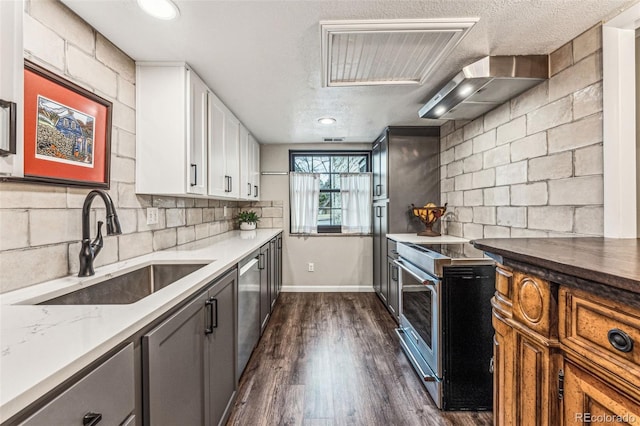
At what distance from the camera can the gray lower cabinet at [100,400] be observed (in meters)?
0.56

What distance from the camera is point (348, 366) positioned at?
221 cm

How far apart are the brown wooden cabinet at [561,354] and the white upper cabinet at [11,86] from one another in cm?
155

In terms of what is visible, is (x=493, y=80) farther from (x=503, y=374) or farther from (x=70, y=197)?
(x=70, y=197)

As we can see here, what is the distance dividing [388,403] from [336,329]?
3.60 ft

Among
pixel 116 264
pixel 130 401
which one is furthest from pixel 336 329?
pixel 130 401

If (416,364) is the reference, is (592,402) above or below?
above

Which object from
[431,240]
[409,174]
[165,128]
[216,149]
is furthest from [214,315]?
[409,174]

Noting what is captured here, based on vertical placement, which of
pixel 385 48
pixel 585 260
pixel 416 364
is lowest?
pixel 416 364

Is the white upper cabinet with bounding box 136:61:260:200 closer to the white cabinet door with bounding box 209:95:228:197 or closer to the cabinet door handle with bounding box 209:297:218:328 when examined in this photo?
the white cabinet door with bounding box 209:95:228:197

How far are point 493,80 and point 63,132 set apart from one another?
2.32 meters

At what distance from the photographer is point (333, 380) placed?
2.04m

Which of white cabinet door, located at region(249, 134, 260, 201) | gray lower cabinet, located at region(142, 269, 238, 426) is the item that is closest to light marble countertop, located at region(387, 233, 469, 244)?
gray lower cabinet, located at region(142, 269, 238, 426)

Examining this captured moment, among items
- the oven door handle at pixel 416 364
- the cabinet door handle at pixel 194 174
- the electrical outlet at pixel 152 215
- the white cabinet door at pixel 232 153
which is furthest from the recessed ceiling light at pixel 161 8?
Result: the oven door handle at pixel 416 364

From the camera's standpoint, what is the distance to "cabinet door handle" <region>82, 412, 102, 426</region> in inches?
24.8
